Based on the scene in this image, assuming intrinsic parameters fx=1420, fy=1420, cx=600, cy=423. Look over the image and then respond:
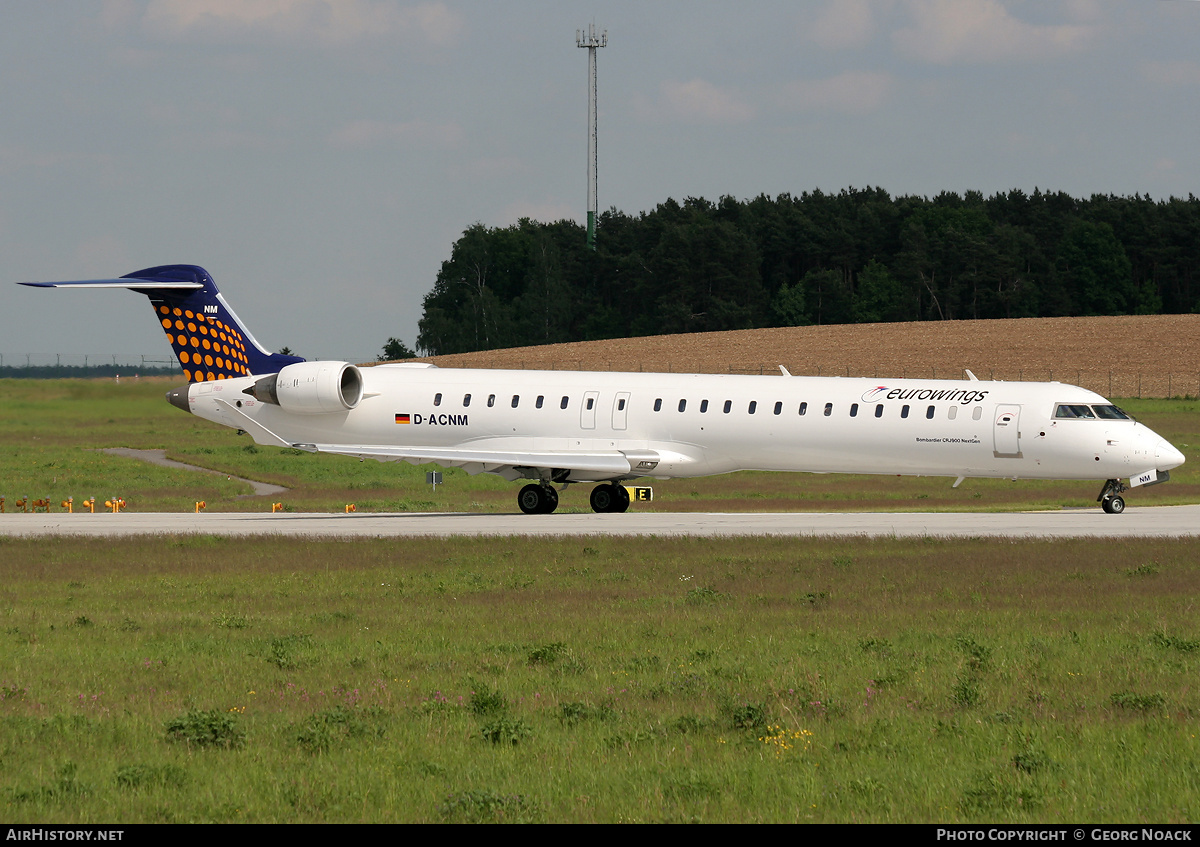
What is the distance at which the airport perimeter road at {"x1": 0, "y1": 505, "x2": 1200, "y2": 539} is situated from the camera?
27.3 metres

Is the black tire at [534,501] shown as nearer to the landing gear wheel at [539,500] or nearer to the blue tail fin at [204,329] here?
the landing gear wheel at [539,500]

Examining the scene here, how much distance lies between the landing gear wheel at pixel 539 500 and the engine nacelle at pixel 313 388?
15.9 feet

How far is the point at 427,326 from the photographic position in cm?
13325

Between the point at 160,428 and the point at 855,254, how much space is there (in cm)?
7640

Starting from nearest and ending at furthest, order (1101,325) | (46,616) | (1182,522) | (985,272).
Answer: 1. (46,616)
2. (1182,522)
3. (1101,325)
4. (985,272)

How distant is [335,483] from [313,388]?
51.7 feet

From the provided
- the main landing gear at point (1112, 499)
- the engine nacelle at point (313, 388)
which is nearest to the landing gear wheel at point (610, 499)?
the engine nacelle at point (313, 388)

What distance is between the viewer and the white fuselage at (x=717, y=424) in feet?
98.7

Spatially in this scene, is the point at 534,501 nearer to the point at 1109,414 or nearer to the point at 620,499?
the point at 620,499

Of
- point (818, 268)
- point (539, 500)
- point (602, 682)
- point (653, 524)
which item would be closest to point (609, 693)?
point (602, 682)

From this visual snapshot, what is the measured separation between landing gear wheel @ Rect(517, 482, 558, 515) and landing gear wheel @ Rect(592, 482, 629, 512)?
1.09m

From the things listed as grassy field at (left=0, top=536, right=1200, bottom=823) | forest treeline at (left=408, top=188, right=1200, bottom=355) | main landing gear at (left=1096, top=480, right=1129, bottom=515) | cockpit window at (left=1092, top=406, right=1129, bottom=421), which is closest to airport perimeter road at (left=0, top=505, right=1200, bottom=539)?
main landing gear at (left=1096, top=480, right=1129, bottom=515)

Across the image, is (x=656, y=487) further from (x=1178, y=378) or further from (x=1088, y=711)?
(x=1178, y=378)
